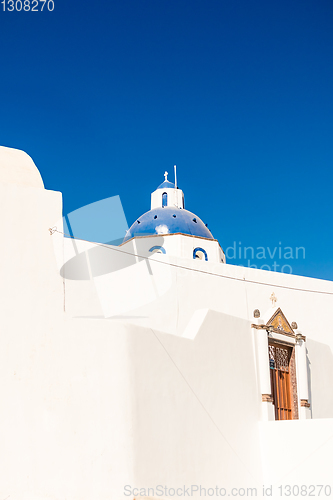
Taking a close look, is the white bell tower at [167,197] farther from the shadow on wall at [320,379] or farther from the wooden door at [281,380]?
the wooden door at [281,380]

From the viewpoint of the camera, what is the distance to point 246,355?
8.53 m

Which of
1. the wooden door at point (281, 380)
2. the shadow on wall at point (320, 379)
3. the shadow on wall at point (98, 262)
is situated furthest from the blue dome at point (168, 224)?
the wooden door at point (281, 380)

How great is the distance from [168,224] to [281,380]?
21.0ft

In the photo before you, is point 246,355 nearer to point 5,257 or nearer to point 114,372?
point 114,372

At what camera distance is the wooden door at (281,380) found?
912cm

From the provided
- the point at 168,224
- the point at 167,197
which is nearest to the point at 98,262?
the point at 168,224

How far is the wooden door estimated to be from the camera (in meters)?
9.12

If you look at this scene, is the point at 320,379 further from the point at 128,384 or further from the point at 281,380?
the point at 128,384

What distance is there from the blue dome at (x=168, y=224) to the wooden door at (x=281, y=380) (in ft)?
19.0

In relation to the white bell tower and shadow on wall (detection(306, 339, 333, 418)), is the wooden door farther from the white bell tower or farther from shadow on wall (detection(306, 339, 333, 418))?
the white bell tower

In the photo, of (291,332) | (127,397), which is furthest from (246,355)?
(127,397)

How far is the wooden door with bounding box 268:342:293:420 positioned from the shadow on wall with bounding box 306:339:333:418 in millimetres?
531

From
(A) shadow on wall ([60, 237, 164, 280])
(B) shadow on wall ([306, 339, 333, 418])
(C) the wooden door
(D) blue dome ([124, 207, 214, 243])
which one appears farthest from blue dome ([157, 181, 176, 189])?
(C) the wooden door

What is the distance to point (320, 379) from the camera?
10.2 meters
